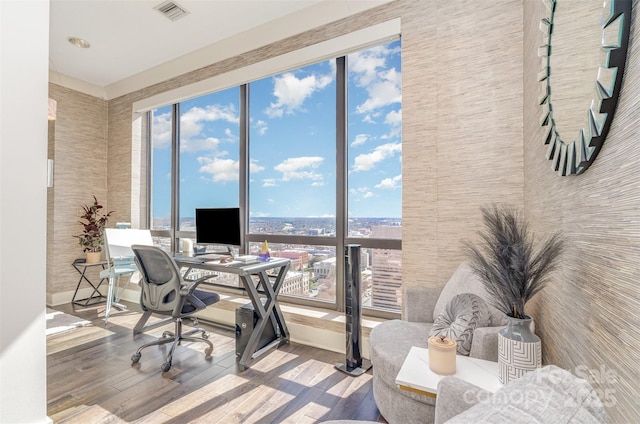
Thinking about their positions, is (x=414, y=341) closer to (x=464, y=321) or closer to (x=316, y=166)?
(x=464, y=321)

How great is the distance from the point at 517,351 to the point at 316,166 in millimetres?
2344

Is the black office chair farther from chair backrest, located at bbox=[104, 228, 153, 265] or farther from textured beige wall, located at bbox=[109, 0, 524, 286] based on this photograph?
textured beige wall, located at bbox=[109, 0, 524, 286]

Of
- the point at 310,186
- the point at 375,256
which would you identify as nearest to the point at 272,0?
the point at 310,186

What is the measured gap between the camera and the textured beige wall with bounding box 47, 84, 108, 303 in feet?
13.6

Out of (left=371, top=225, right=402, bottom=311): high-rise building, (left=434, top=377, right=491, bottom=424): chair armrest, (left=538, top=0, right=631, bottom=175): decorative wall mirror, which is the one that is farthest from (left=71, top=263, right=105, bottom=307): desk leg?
(left=538, top=0, right=631, bottom=175): decorative wall mirror

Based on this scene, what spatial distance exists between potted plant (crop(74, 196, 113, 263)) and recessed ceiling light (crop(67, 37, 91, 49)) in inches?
79.3

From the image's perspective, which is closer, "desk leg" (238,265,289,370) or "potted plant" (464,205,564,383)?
"potted plant" (464,205,564,383)

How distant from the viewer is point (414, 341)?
69.4 inches

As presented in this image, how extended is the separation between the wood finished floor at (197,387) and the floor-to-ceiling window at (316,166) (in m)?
0.76

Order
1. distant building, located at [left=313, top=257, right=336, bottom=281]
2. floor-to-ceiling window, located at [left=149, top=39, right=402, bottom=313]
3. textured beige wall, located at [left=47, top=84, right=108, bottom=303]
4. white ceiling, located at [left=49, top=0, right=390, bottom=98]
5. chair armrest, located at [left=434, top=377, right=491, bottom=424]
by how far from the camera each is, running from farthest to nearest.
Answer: textured beige wall, located at [left=47, top=84, right=108, bottom=303] < distant building, located at [left=313, top=257, right=336, bottom=281] < white ceiling, located at [left=49, top=0, right=390, bottom=98] < floor-to-ceiling window, located at [left=149, top=39, right=402, bottom=313] < chair armrest, located at [left=434, top=377, right=491, bottom=424]

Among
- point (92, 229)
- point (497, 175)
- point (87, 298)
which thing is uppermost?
point (497, 175)

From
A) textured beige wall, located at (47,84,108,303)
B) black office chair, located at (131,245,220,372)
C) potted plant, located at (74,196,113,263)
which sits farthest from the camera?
potted plant, located at (74,196,113,263)

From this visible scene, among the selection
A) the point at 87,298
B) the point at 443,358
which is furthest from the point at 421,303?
the point at 87,298

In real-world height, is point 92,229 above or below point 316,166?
below
